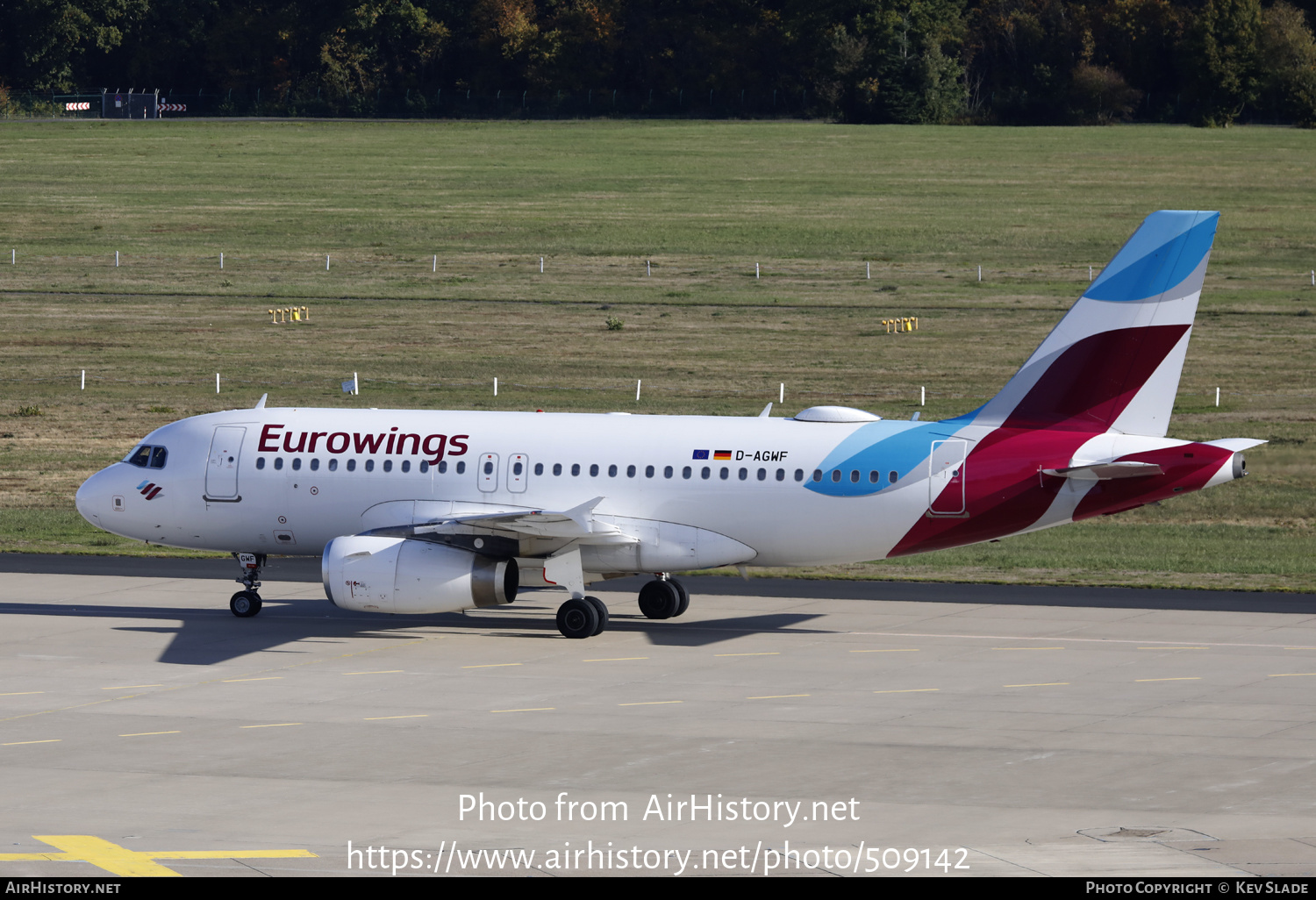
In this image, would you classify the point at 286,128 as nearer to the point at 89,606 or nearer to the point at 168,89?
the point at 168,89

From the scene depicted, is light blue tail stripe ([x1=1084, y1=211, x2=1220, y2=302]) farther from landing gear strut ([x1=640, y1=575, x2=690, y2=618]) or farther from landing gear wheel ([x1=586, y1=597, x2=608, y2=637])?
landing gear wheel ([x1=586, y1=597, x2=608, y2=637])

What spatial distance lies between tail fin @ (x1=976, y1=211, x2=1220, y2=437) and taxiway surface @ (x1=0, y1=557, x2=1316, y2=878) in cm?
460

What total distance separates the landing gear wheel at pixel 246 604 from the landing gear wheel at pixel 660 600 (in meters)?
8.07

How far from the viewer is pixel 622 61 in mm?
181625

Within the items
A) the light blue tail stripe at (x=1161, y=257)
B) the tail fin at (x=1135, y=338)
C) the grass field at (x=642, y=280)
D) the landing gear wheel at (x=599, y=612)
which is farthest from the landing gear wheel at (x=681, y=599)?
the light blue tail stripe at (x=1161, y=257)

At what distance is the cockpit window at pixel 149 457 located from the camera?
125 feet

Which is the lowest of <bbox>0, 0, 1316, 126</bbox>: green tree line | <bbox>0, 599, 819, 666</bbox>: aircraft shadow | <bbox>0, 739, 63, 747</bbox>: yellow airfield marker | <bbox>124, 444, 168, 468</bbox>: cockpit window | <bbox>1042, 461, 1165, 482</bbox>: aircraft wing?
<bbox>0, 599, 819, 666</bbox>: aircraft shadow

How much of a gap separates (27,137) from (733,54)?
2651 inches

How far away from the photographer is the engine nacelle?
34.0 meters

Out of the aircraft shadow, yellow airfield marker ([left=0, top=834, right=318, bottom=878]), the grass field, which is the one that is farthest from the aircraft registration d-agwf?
yellow airfield marker ([left=0, top=834, right=318, bottom=878])

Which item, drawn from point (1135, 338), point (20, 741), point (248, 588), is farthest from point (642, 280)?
point (20, 741)

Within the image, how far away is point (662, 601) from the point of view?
3788cm

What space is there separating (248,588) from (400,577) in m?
5.52

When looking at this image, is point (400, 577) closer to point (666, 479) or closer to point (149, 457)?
point (666, 479)
